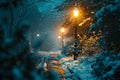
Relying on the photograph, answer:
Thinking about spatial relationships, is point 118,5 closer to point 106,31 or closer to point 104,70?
point 106,31


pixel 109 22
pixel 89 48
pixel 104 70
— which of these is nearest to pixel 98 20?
pixel 109 22

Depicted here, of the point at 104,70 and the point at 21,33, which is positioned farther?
the point at 104,70

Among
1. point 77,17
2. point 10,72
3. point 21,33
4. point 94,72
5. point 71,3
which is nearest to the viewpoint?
point 10,72

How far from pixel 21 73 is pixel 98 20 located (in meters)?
11.6

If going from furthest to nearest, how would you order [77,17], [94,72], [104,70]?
[77,17], [94,72], [104,70]

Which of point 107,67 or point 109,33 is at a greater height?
point 109,33

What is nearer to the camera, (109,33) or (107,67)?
(107,67)

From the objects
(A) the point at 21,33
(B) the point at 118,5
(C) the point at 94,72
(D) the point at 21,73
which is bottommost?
(C) the point at 94,72

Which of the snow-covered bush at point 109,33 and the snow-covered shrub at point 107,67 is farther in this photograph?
the snow-covered bush at point 109,33

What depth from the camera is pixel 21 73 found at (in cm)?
302

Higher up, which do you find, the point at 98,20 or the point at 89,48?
the point at 98,20

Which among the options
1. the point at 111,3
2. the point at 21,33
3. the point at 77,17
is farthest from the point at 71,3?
the point at 21,33

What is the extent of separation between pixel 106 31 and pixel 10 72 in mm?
12099

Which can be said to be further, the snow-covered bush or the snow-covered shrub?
the snow-covered bush
